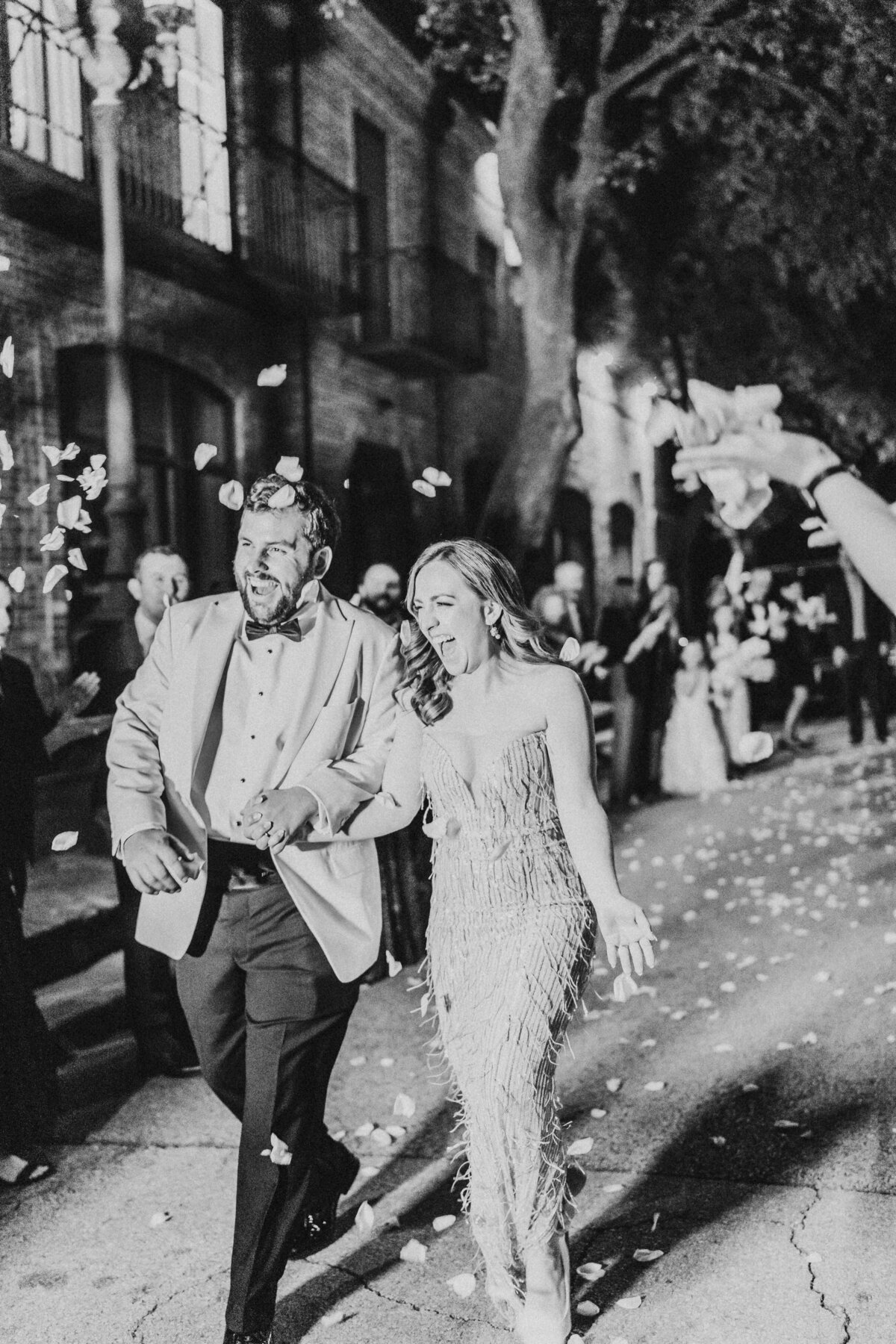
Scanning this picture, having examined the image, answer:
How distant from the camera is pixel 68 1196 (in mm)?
4578

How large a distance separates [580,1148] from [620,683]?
8.51 metres

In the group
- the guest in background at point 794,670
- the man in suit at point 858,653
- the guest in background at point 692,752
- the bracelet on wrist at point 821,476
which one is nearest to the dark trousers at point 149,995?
the bracelet on wrist at point 821,476

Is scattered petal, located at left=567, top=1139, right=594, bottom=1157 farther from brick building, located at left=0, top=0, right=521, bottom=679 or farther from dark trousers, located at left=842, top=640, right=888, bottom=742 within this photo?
dark trousers, located at left=842, top=640, right=888, bottom=742

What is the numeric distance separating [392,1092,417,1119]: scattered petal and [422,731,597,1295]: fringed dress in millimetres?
987

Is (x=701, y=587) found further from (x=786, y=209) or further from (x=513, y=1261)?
(x=513, y=1261)

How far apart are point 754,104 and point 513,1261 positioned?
13.9 meters

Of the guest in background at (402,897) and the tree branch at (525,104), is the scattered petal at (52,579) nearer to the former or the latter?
the guest in background at (402,897)

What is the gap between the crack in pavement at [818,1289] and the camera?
3.46 m

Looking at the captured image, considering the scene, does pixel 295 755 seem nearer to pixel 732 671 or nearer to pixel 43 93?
pixel 43 93

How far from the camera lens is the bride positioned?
3332 mm

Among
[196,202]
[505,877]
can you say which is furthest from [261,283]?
[505,877]

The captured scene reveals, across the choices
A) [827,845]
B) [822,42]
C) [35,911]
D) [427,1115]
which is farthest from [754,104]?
[427,1115]

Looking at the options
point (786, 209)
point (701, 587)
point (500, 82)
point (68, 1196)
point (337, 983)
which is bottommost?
point (68, 1196)

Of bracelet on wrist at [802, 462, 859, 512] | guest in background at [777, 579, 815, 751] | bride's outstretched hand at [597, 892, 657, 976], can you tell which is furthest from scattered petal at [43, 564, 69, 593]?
guest in background at [777, 579, 815, 751]
